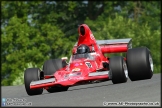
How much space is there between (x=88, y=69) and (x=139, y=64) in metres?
1.26

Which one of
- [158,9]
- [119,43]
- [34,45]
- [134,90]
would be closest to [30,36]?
[34,45]

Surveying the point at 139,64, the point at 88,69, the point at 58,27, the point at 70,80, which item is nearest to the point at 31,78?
the point at 70,80

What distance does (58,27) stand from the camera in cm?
5484

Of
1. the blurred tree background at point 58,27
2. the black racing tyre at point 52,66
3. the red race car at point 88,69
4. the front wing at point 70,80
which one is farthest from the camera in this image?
the blurred tree background at point 58,27

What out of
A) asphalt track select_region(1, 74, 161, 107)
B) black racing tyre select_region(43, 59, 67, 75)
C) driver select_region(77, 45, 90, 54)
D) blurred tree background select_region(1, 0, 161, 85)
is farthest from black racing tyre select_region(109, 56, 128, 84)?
blurred tree background select_region(1, 0, 161, 85)

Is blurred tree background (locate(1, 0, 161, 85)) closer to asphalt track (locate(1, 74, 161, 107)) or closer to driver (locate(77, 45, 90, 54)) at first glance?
driver (locate(77, 45, 90, 54))

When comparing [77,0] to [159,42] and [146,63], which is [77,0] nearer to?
[159,42]

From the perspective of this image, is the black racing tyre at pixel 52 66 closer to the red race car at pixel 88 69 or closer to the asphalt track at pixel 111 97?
the red race car at pixel 88 69

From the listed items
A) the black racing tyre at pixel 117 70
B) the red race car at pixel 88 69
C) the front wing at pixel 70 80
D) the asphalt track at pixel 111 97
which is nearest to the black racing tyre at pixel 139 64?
the red race car at pixel 88 69

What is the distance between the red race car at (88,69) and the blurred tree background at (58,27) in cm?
2636

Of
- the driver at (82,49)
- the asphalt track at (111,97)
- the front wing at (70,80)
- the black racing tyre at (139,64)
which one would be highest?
the driver at (82,49)

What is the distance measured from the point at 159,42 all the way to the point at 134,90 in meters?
39.3

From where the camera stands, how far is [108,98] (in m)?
12.4

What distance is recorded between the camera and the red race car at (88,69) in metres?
15.0
